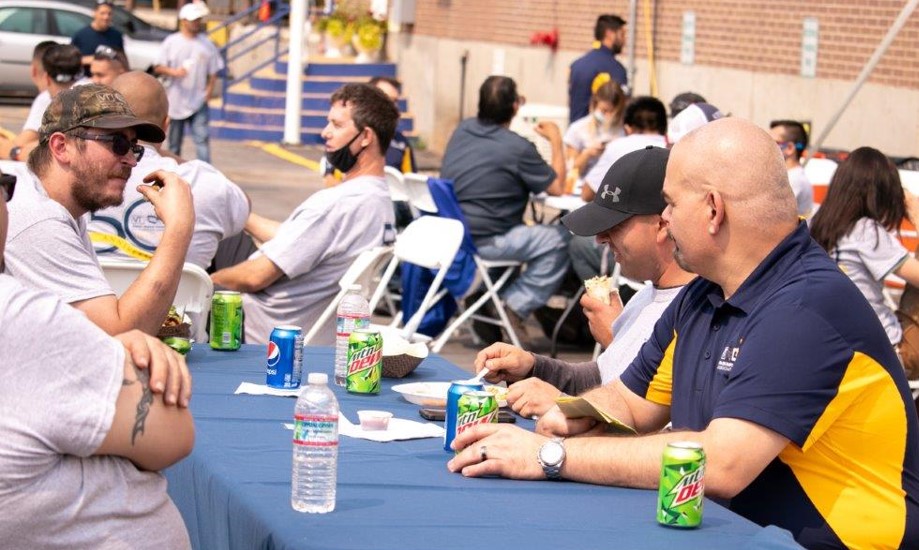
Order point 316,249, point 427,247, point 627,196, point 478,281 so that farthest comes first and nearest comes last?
point 478,281 < point 427,247 < point 316,249 < point 627,196

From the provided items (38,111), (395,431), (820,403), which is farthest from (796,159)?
(820,403)

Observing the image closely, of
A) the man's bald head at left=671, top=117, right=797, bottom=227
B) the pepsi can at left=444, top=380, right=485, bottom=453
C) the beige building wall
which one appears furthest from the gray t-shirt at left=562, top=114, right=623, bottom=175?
the man's bald head at left=671, top=117, right=797, bottom=227

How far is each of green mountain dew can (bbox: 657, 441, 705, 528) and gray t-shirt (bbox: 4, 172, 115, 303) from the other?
222cm

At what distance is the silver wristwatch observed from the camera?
11.9ft

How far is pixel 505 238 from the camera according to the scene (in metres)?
9.50

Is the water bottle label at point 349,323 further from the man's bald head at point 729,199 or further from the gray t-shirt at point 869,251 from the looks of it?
the gray t-shirt at point 869,251

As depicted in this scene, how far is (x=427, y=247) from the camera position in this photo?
8.16 m

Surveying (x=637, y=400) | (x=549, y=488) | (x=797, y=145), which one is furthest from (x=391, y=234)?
(x=797, y=145)

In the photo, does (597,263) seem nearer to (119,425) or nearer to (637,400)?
(637,400)

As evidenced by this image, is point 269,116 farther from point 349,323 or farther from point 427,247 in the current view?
point 349,323

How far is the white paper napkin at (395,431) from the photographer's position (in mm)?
4031

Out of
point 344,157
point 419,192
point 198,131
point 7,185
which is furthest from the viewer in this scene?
point 198,131

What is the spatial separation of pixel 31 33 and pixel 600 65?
41.8 ft

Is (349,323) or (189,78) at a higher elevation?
(189,78)
